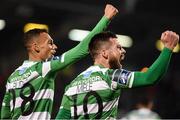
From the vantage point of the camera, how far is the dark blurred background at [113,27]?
59.8 feet

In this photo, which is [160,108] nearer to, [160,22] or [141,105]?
[160,22]

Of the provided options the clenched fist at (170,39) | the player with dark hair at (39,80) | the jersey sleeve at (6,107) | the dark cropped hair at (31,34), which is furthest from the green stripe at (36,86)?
the clenched fist at (170,39)

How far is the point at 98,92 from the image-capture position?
20.4ft

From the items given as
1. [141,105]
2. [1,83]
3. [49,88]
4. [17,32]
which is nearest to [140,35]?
[17,32]

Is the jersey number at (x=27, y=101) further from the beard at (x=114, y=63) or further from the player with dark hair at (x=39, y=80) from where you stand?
the beard at (x=114, y=63)

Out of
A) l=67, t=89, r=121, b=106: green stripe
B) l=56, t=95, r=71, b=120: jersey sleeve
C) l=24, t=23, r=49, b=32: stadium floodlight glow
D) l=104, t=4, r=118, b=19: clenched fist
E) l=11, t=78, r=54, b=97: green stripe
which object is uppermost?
l=24, t=23, r=49, b=32: stadium floodlight glow

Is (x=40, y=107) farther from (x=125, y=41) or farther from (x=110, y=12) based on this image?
(x=125, y=41)

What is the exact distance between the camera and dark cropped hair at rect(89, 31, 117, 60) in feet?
21.1

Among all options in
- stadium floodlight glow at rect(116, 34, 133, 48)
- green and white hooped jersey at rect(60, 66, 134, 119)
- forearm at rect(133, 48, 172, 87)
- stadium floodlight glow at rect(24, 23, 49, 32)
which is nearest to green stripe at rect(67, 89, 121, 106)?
green and white hooped jersey at rect(60, 66, 134, 119)

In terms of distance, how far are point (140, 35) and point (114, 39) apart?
1553 centimetres

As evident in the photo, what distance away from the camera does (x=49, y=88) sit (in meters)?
7.04

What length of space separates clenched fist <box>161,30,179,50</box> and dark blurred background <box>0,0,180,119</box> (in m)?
10.2

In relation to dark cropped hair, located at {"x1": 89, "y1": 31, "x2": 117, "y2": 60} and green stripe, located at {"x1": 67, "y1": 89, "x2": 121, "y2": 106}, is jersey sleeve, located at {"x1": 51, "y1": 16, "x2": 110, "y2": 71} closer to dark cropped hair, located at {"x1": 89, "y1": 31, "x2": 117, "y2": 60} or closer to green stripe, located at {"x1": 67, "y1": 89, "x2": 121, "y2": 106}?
dark cropped hair, located at {"x1": 89, "y1": 31, "x2": 117, "y2": 60}

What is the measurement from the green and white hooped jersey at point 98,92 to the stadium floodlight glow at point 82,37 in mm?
13851
